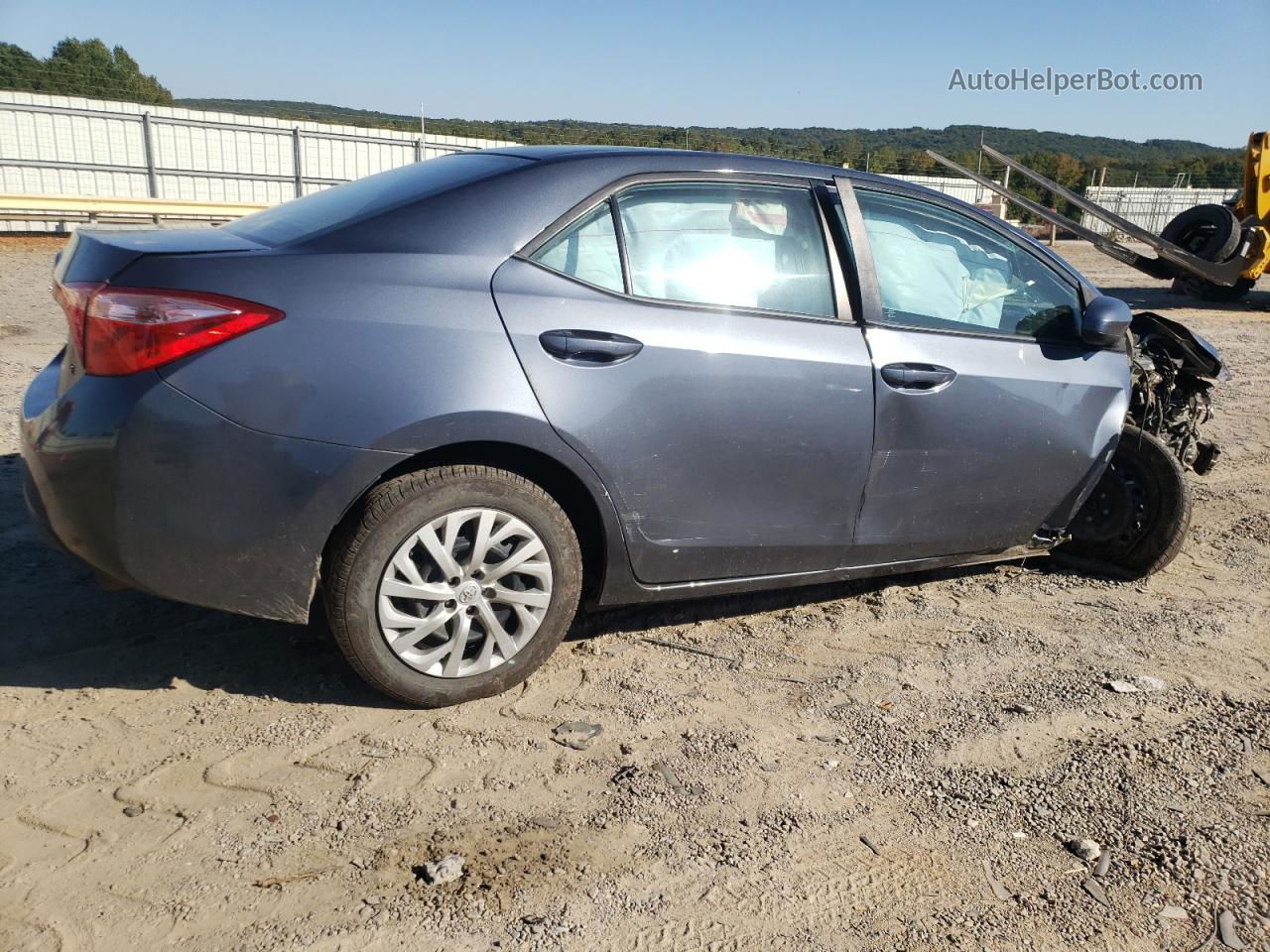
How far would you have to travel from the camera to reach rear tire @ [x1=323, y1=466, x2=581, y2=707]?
3.04 metres

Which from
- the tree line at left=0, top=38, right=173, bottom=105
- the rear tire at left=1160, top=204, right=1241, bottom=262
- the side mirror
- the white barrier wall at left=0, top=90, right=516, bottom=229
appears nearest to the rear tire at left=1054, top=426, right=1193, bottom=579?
the side mirror

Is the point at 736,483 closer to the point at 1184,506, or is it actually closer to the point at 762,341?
the point at 762,341

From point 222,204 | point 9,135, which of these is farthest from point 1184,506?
point 9,135

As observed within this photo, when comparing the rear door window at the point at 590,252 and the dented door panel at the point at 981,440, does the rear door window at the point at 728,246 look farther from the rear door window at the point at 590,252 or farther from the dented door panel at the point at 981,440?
the dented door panel at the point at 981,440

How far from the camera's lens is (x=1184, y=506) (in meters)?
4.62

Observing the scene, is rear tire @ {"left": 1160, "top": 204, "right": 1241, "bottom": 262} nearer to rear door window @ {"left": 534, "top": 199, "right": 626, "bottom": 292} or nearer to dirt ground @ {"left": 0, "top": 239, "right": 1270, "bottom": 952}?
dirt ground @ {"left": 0, "top": 239, "right": 1270, "bottom": 952}

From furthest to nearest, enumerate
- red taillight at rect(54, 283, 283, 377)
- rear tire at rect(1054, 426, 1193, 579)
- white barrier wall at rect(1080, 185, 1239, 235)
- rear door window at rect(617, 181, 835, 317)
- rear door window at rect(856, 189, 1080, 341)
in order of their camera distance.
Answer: white barrier wall at rect(1080, 185, 1239, 235), rear tire at rect(1054, 426, 1193, 579), rear door window at rect(856, 189, 1080, 341), rear door window at rect(617, 181, 835, 317), red taillight at rect(54, 283, 283, 377)

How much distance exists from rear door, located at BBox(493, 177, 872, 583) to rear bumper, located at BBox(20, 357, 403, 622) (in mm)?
662

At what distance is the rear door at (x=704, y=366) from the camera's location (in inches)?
127

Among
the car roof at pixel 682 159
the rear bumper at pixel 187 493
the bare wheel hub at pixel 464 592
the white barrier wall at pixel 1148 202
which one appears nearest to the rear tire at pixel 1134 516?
the car roof at pixel 682 159

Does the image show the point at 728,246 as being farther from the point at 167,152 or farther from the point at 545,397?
the point at 167,152

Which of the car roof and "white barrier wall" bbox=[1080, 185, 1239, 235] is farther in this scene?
"white barrier wall" bbox=[1080, 185, 1239, 235]

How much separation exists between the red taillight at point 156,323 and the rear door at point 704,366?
29.1 inches

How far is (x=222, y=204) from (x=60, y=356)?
51.5ft
